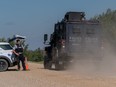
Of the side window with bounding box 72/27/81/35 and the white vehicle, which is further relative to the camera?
the white vehicle

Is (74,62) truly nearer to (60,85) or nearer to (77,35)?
(77,35)

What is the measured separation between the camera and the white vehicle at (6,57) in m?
29.9

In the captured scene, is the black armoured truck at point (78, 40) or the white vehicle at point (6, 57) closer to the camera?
the black armoured truck at point (78, 40)

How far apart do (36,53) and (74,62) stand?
37880 millimetres

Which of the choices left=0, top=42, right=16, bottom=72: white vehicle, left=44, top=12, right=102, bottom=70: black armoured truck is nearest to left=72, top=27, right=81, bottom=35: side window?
left=44, top=12, right=102, bottom=70: black armoured truck

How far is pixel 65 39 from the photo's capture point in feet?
97.6

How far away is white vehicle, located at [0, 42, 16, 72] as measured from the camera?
29.9 metres

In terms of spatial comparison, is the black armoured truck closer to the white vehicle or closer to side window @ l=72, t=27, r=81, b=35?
side window @ l=72, t=27, r=81, b=35

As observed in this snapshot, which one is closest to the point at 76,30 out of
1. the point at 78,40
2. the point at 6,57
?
the point at 78,40

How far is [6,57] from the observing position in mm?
30094

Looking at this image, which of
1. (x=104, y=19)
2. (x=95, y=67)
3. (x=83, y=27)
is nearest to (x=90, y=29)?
(x=83, y=27)

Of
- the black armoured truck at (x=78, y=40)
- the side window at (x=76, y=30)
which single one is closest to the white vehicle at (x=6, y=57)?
the black armoured truck at (x=78, y=40)

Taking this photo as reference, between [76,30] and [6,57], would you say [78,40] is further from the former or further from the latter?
[6,57]

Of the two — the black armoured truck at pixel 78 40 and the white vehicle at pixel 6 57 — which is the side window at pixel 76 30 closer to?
the black armoured truck at pixel 78 40
